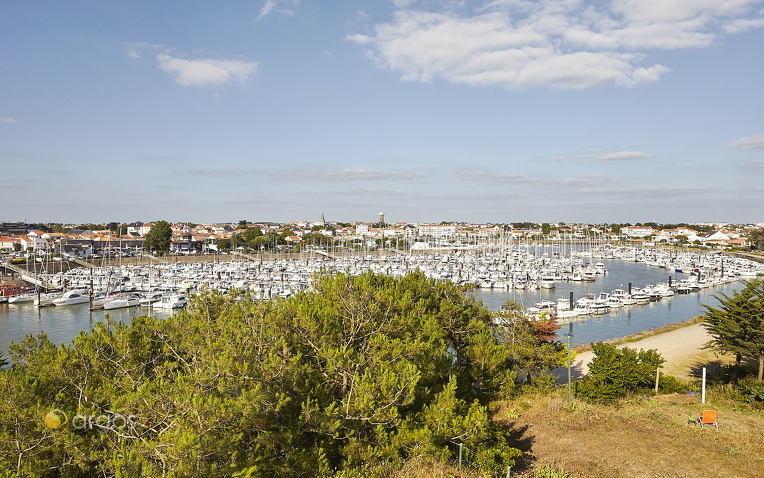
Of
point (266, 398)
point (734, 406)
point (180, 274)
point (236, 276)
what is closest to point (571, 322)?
point (734, 406)

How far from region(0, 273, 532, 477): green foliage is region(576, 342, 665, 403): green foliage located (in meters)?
4.93

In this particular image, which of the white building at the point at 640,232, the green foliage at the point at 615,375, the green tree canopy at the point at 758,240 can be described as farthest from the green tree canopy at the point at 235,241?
the white building at the point at 640,232

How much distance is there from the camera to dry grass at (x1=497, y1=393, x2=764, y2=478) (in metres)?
10.0

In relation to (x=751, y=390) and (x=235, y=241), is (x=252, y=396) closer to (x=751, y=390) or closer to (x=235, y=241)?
(x=751, y=390)

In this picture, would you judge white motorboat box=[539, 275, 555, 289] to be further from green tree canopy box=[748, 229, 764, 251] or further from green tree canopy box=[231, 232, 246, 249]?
Answer: green tree canopy box=[748, 229, 764, 251]

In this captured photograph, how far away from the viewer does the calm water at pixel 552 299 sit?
32.3 metres

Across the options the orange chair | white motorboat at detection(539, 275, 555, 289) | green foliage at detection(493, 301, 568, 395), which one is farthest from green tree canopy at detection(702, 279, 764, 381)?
white motorboat at detection(539, 275, 555, 289)

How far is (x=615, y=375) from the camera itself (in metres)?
14.9

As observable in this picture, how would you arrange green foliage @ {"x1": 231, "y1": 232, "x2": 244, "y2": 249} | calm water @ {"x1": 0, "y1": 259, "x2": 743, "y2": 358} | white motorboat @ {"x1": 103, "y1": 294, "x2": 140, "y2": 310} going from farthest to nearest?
green foliage @ {"x1": 231, "y1": 232, "x2": 244, "y2": 249}, white motorboat @ {"x1": 103, "y1": 294, "x2": 140, "y2": 310}, calm water @ {"x1": 0, "y1": 259, "x2": 743, "y2": 358}

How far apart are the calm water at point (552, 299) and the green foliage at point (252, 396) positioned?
69.1 ft

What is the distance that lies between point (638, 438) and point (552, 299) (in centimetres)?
3634

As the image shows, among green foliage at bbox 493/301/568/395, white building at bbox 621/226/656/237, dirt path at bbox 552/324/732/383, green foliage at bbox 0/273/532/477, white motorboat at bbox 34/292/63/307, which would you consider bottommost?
white motorboat at bbox 34/292/63/307

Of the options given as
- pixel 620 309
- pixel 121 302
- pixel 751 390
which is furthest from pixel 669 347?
pixel 121 302

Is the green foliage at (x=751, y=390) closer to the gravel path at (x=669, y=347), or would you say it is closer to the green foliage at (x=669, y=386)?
the green foliage at (x=669, y=386)
